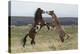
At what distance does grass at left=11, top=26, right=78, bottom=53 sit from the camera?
193 centimetres

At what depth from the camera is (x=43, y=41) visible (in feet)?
6.65

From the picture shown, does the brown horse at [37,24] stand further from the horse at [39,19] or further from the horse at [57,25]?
the horse at [57,25]

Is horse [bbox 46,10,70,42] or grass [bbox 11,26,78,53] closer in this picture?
grass [bbox 11,26,78,53]

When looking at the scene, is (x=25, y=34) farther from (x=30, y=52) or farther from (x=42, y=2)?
(x=42, y=2)

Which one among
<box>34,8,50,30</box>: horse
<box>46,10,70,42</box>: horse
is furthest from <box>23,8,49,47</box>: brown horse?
<box>46,10,70,42</box>: horse

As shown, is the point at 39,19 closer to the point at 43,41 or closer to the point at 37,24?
the point at 37,24

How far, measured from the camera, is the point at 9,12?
192 centimetres

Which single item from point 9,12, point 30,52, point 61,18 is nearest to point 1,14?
point 9,12

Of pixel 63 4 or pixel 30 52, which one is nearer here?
pixel 30 52

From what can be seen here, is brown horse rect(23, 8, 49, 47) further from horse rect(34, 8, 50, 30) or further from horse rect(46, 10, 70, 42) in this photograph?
horse rect(46, 10, 70, 42)

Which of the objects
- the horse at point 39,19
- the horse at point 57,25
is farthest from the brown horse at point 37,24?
the horse at point 57,25

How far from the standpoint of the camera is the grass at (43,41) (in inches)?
75.9

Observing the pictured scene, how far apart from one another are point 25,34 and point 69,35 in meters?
0.61

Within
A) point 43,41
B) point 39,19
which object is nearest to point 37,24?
point 39,19
